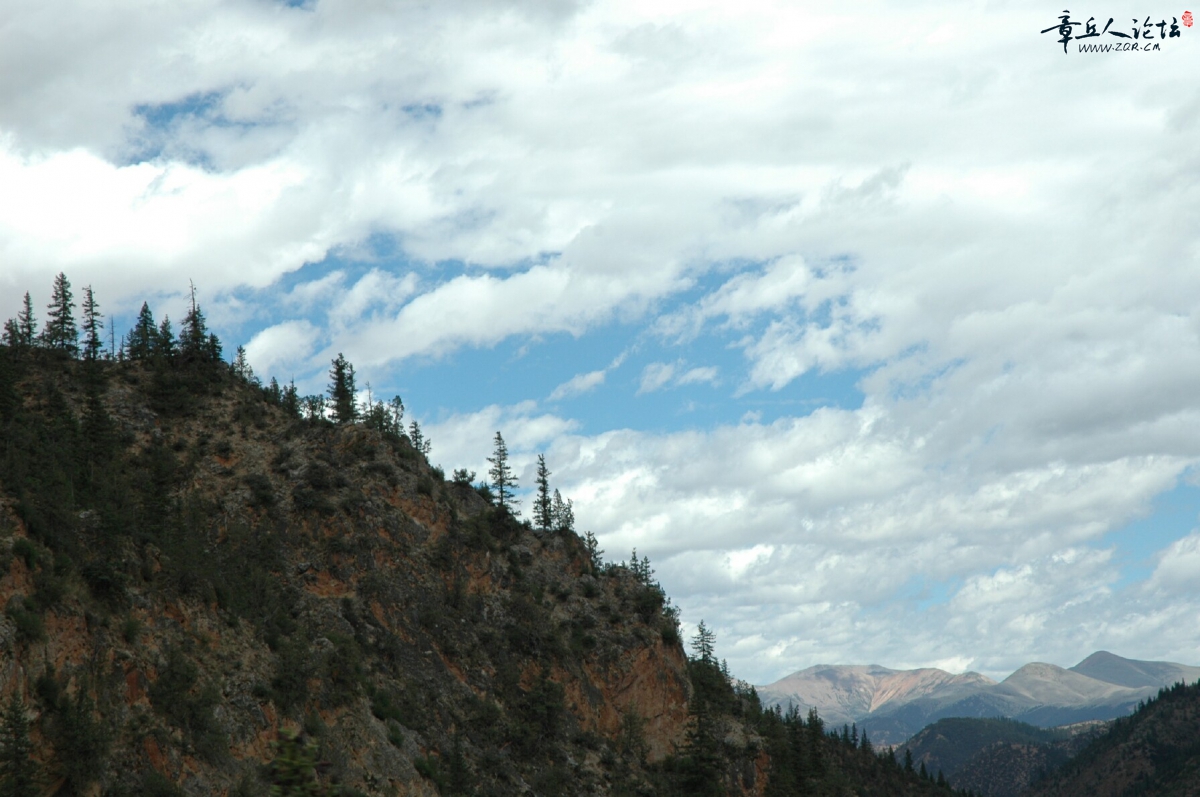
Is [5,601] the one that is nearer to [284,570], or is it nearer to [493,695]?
[284,570]

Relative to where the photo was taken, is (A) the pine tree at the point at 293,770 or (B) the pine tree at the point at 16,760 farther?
(B) the pine tree at the point at 16,760

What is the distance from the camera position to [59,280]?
128m

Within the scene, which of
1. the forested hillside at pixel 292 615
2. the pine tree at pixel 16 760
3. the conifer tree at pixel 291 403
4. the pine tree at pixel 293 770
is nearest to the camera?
the pine tree at pixel 293 770

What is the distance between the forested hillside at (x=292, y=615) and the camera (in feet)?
184

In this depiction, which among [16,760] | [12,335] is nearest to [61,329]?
[12,335]

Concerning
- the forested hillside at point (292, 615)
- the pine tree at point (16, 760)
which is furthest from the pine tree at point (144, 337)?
the pine tree at point (16, 760)

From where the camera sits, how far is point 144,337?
127500 millimetres

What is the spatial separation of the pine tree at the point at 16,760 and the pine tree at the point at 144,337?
273ft

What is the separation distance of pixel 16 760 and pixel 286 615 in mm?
35723

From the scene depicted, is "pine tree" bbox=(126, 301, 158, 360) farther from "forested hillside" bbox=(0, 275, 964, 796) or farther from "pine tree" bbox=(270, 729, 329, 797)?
"pine tree" bbox=(270, 729, 329, 797)

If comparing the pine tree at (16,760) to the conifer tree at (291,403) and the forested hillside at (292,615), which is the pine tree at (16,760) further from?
the conifer tree at (291,403)

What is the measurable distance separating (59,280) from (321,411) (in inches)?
1448

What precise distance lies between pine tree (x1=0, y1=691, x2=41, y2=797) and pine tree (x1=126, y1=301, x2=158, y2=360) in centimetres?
8319

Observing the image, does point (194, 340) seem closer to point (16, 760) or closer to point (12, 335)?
point (12, 335)
